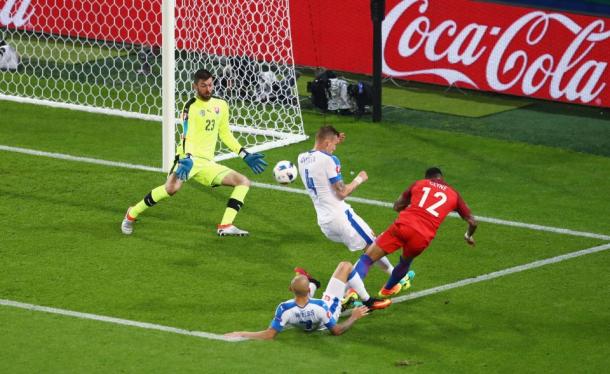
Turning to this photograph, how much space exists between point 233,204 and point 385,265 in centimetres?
244

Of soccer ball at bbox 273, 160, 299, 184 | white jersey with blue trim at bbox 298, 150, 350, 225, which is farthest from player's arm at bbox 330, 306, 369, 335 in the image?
soccer ball at bbox 273, 160, 299, 184

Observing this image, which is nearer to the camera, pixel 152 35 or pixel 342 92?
pixel 342 92

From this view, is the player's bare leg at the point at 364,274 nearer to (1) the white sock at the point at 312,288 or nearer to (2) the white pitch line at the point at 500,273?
(1) the white sock at the point at 312,288

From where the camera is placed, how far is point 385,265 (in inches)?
572

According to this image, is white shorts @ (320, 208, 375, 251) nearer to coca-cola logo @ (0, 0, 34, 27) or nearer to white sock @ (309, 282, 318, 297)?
white sock @ (309, 282, 318, 297)

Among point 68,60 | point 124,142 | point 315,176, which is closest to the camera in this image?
point 315,176

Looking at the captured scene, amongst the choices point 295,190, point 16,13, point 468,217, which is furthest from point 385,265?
point 16,13

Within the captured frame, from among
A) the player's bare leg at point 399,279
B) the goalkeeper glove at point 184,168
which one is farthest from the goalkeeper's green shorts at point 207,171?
the player's bare leg at point 399,279

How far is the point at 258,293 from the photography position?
1424 cm

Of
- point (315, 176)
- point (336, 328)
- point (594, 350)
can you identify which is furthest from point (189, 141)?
point (594, 350)

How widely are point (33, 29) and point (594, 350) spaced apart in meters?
15.7

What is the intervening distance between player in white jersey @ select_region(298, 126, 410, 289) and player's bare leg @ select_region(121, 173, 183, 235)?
2.34 meters

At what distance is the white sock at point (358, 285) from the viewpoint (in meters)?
13.6

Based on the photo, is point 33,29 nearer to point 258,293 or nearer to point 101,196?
point 101,196
